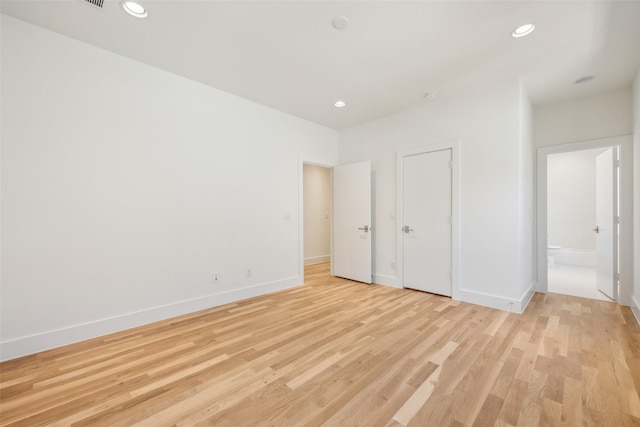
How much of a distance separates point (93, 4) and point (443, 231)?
14.1ft

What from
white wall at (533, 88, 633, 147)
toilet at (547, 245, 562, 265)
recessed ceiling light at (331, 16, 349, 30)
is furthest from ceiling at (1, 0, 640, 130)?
toilet at (547, 245, 562, 265)

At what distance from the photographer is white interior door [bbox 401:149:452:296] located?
3.65 metres

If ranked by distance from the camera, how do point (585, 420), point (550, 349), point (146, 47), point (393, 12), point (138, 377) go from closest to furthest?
point (585, 420) < point (138, 377) < point (393, 12) < point (550, 349) < point (146, 47)

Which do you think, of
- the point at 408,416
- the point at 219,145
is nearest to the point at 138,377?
the point at 408,416

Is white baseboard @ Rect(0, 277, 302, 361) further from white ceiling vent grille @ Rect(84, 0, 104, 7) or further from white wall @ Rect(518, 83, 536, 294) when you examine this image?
white wall @ Rect(518, 83, 536, 294)

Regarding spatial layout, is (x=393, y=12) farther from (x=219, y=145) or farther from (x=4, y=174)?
Answer: (x=4, y=174)

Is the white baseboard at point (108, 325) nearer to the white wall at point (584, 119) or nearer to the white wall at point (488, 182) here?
the white wall at point (488, 182)

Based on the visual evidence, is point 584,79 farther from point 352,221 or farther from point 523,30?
point 352,221

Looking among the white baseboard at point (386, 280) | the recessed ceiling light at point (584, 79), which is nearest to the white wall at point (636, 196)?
the recessed ceiling light at point (584, 79)

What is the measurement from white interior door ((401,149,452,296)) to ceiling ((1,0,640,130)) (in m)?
1.01

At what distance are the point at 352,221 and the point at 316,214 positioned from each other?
1934 millimetres

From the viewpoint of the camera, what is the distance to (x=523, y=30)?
227 cm

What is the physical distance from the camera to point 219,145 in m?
3.40

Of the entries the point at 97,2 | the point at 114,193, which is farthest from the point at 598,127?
the point at 114,193
